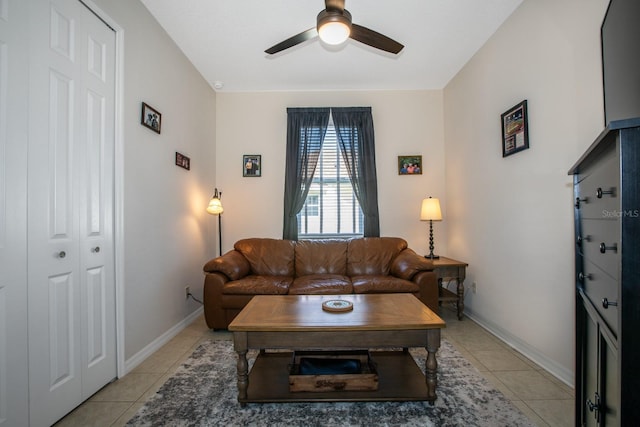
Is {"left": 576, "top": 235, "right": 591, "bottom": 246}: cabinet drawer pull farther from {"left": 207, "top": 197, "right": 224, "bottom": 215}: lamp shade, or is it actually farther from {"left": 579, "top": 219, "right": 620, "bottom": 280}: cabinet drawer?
{"left": 207, "top": 197, "right": 224, "bottom": 215}: lamp shade

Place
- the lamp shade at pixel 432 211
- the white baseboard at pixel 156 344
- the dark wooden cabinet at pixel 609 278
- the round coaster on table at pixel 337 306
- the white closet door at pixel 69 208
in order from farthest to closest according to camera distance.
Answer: the lamp shade at pixel 432 211 < the white baseboard at pixel 156 344 < the round coaster on table at pixel 337 306 < the white closet door at pixel 69 208 < the dark wooden cabinet at pixel 609 278

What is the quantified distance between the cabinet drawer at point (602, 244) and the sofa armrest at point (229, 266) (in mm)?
2665

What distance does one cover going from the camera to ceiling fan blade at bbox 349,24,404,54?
6.50ft

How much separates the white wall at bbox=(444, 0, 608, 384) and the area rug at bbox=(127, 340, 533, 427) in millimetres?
725

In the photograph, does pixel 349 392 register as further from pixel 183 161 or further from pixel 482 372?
pixel 183 161

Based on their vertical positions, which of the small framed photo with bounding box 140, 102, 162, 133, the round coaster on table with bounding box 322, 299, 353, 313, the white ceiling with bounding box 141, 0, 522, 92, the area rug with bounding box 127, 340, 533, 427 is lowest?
the area rug with bounding box 127, 340, 533, 427

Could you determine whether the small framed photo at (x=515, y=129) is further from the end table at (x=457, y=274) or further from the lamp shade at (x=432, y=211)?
the end table at (x=457, y=274)

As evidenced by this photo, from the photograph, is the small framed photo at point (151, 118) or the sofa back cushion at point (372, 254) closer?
the small framed photo at point (151, 118)

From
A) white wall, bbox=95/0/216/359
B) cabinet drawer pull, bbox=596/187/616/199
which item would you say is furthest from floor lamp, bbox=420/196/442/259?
white wall, bbox=95/0/216/359

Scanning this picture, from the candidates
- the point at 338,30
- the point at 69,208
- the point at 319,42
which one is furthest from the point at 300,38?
the point at 69,208

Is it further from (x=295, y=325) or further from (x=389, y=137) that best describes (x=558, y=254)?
(x=389, y=137)

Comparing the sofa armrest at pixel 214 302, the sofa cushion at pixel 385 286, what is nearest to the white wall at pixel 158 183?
the sofa armrest at pixel 214 302

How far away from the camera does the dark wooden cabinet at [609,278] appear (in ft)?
2.29

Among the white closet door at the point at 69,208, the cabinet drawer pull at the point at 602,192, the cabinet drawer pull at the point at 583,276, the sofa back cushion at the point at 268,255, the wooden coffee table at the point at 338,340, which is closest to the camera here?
the cabinet drawer pull at the point at 602,192
